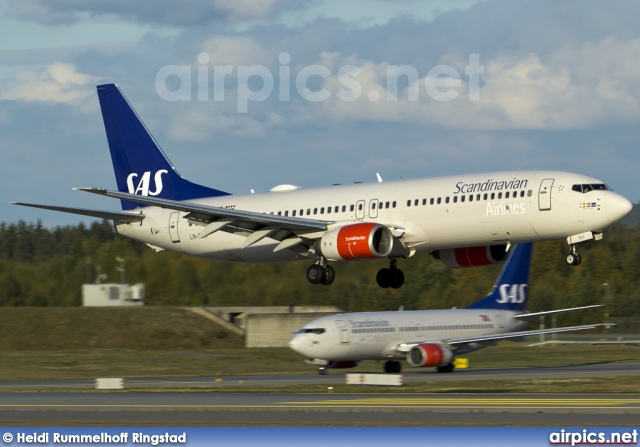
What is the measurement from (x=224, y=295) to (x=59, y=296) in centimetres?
2105

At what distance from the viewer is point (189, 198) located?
60.9m

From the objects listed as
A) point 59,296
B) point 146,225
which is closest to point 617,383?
point 146,225

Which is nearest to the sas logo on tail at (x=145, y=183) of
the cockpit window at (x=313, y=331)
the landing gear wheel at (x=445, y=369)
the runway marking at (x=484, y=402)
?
the cockpit window at (x=313, y=331)

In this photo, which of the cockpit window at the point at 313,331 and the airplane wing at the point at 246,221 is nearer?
the airplane wing at the point at 246,221

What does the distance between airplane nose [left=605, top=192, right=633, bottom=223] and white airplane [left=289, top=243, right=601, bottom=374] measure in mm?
18796

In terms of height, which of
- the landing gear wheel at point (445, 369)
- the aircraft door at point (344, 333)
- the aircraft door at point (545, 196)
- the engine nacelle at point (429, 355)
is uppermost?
the aircraft door at point (545, 196)

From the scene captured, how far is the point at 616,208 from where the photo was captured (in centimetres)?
4547

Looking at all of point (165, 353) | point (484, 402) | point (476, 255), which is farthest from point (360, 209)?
point (165, 353)

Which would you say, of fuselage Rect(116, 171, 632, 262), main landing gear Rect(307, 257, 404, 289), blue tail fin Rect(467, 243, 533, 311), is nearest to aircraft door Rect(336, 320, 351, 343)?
fuselage Rect(116, 171, 632, 262)

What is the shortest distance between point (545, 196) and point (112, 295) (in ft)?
209

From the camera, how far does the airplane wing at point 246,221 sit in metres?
50.8

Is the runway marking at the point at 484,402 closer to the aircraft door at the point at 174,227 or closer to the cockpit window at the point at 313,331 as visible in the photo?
the aircraft door at the point at 174,227

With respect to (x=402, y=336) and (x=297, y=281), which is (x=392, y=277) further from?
(x=297, y=281)

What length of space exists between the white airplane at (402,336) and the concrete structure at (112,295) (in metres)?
38.2
